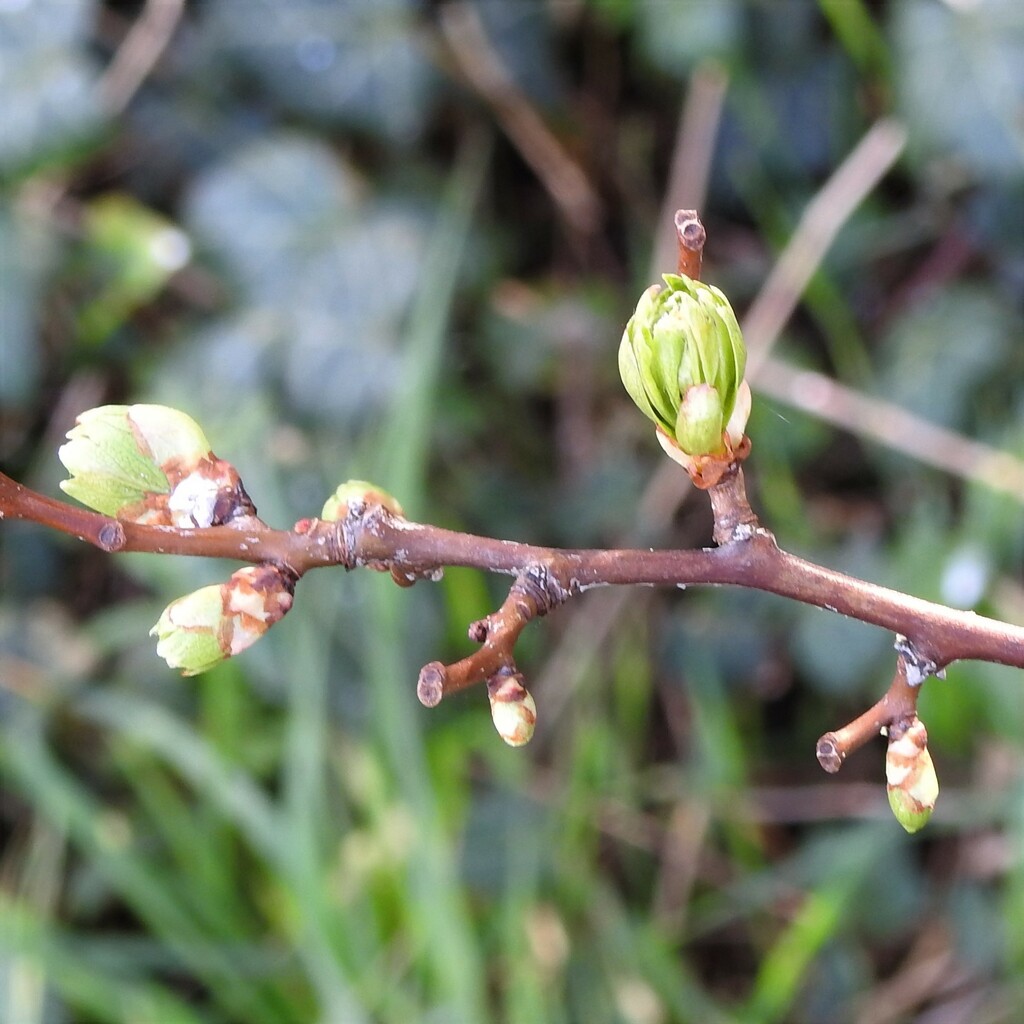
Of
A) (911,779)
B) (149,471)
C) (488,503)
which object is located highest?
(488,503)

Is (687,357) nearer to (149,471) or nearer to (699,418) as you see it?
(699,418)

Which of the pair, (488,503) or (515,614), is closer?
(515,614)

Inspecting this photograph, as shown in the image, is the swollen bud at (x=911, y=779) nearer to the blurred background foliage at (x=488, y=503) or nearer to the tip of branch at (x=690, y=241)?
the tip of branch at (x=690, y=241)

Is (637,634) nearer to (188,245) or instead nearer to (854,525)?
(854,525)

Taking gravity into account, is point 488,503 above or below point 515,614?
above

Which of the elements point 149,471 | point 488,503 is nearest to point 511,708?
point 149,471

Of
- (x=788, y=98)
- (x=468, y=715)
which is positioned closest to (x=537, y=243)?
(x=788, y=98)

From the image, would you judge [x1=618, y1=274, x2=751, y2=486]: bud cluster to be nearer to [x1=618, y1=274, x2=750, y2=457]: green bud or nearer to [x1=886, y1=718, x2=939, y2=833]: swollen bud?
[x1=618, y1=274, x2=750, y2=457]: green bud

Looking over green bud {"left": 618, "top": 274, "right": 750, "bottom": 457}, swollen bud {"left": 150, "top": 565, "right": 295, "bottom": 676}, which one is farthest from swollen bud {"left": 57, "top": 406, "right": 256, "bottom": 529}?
green bud {"left": 618, "top": 274, "right": 750, "bottom": 457}
